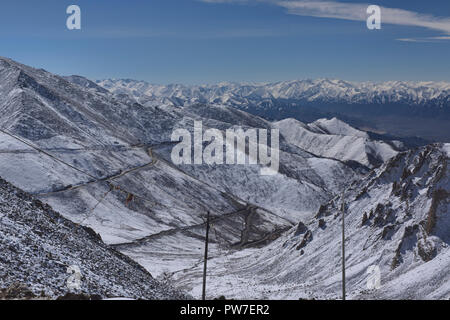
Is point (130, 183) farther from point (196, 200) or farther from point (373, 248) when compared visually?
point (373, 248)

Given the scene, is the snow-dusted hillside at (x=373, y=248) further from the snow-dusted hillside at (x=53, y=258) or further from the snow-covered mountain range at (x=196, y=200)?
the snow-dusted hillside at (x=53, y=258)

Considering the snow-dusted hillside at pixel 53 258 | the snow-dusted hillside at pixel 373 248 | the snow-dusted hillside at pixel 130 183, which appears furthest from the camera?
the snow-dusted hillside at pixel 130 183

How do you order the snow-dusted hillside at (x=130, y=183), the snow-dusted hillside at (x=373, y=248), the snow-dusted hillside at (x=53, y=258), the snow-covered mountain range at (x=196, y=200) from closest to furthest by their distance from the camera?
the snow-dusted hillside at (x=53, y=258)
the snow-dusted hillside at (x=373, y=248)
the snow-covered mountain range at (x=196, y=200)
the snow-dusted hillside at (x=130, y=183)

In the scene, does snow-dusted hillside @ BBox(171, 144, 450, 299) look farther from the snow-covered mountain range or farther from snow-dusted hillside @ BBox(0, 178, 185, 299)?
snow-dusted hillside @ BBox(0, 178, 185, 299)

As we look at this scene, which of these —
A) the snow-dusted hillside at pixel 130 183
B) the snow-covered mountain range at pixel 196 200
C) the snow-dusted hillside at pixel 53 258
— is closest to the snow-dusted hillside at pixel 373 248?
the snow-covered mountain range at pixel 196 200
